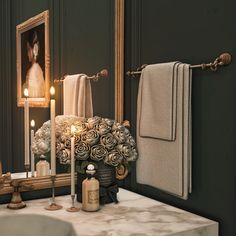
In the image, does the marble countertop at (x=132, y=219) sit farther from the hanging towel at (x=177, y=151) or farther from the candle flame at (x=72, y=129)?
the candle flame at (x=72, y=129)

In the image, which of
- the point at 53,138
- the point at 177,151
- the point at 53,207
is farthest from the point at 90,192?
the point at 177,151

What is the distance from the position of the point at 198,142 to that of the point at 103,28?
76cm

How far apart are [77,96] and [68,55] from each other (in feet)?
0.64

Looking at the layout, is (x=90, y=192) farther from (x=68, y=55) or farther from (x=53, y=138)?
(x=68, y=55)

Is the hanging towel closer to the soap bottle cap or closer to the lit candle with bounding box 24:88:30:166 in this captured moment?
the soap bottle cap

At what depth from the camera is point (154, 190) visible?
67.4 inches

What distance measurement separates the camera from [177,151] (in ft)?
4.82

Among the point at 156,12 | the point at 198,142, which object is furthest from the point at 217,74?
the point at 156,12

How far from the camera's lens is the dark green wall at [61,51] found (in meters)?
1.50

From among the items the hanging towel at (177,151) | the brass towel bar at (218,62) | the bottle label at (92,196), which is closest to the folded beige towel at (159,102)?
the hanging towel at (177,151)

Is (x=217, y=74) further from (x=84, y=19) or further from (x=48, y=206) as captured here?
(x=48, y=206)

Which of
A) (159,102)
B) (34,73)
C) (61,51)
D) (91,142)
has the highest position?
(61,51)

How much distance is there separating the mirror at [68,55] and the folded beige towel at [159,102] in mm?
238

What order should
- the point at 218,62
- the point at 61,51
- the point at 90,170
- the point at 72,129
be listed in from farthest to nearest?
the point at 61,51, the point at 72,129, the point at 90,170, the point at 218,62
